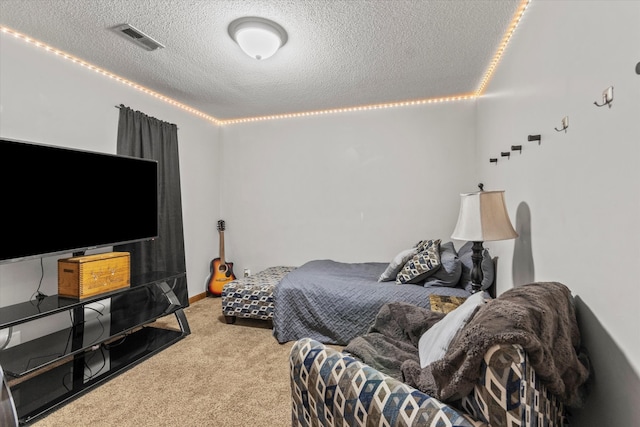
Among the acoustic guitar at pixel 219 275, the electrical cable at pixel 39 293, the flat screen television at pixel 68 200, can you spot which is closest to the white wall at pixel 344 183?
the acoustic guitar at pixel 219 275

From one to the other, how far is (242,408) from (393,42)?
2.78 meters

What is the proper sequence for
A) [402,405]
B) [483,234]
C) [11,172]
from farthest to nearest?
[11,172]
[483,234]
[402,405]

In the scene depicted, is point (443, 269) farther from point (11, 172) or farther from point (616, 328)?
point (11, 172)

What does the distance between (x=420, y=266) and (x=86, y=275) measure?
2.66m

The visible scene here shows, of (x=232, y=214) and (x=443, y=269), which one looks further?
(x=232, y=214)

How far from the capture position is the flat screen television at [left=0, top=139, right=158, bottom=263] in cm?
205

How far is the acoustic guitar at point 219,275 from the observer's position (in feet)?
14.0

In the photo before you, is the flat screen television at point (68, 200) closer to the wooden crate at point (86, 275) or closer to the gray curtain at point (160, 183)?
the wooden crate at point (86, 275)

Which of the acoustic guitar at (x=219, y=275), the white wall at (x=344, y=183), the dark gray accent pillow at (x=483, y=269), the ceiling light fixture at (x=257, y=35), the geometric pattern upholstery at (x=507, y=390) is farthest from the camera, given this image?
the acoustic guitar at (x=219, y=275)

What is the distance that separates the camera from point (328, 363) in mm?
1146

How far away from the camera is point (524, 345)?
759 mm

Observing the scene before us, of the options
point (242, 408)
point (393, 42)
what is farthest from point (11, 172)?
point (393, 42)

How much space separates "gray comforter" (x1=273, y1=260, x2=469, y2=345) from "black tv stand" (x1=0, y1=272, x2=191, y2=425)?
3.26ft

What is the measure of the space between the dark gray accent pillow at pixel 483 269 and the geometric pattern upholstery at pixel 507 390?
1844 millimetres
